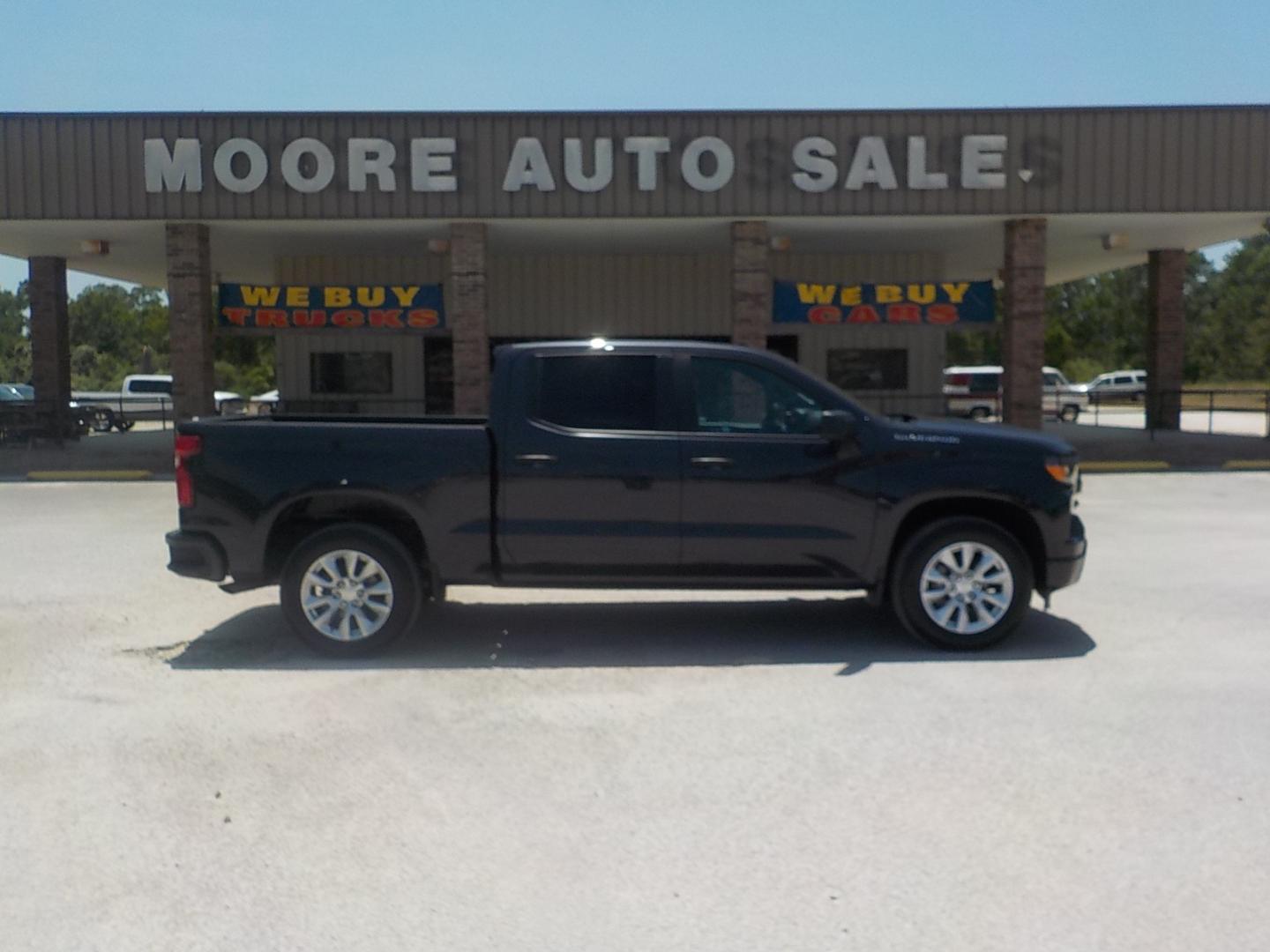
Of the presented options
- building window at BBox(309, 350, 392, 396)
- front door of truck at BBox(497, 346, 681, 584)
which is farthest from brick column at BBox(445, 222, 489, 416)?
front door of truck at BBox(497, 346, 681, 584)

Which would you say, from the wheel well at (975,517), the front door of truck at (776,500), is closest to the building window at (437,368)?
the front door of truck at (776,500)

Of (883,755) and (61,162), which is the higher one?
(61,162)

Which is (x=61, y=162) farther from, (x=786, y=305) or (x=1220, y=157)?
(x=1220, y=157)

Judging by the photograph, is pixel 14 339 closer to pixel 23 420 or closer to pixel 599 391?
pixel 23 420

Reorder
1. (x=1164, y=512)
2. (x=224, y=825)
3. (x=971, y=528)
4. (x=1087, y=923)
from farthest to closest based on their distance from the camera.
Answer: (x=1164, y=512) → (x=971, y=528) → (x=224, y=825) → (x=1087, y=923)

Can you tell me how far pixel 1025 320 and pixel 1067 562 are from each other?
13.3 metres

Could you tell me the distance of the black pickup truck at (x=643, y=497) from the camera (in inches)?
290

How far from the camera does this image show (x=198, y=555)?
749cm

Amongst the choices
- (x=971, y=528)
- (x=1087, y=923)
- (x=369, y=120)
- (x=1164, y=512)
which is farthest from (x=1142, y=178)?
(x=1087, y=923)

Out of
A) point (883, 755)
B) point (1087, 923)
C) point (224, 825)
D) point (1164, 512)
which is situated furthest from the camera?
point (1164, 512)

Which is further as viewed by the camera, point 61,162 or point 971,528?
point 61,162

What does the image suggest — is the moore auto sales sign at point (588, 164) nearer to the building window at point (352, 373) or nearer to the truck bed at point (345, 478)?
the building window at point (352, 373)

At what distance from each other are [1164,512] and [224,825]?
40.5 ft

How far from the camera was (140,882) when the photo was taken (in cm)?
417
